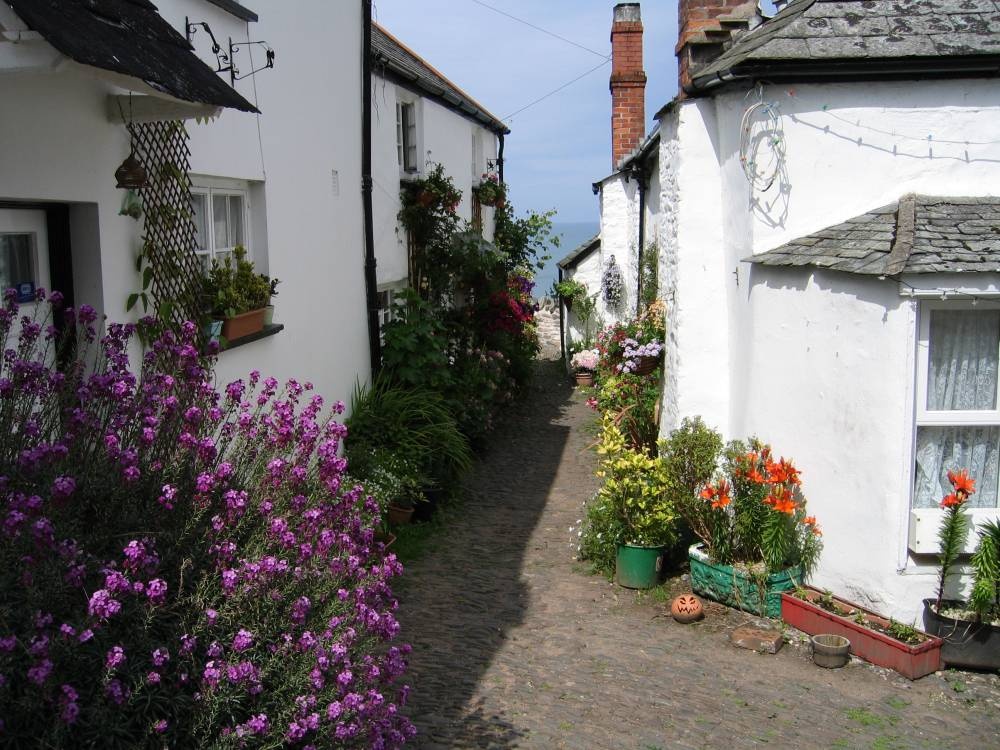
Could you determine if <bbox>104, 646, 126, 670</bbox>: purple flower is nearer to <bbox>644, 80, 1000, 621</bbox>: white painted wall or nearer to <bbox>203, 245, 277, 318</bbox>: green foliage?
<bbox>203, 245, 277, 318</bbox>: green foliage

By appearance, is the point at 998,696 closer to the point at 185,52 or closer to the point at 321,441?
the point at 321,441

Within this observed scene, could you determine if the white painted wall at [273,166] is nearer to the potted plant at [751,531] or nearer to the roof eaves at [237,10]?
the roof eaves at [237,10]

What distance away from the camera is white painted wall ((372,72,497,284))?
1038cm

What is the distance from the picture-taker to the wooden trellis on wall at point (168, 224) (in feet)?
17.3

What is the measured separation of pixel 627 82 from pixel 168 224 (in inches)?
576

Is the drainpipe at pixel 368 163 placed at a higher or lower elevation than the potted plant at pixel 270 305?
higher

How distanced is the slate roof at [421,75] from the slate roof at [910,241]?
553 centimetres

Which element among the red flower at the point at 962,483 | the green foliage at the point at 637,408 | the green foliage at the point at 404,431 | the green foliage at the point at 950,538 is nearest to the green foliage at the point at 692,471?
the green foliage at the point at 950,538

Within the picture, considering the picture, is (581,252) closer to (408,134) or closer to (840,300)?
(408,134)

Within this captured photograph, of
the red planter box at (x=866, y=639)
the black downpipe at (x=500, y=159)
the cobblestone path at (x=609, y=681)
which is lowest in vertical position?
the cobblestone path at (x=609, y=681)

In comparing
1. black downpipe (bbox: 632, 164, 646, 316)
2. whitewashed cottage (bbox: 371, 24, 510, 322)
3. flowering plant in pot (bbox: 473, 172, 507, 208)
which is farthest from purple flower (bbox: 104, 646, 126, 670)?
flowering plant in pot (bbox: 473, 172, 507, 208)

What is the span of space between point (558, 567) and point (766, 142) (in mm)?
4030

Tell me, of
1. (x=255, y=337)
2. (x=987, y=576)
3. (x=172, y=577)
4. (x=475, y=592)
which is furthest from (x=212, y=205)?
(x=987, y=576)

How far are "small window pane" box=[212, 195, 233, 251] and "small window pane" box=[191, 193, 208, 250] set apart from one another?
0.16m
